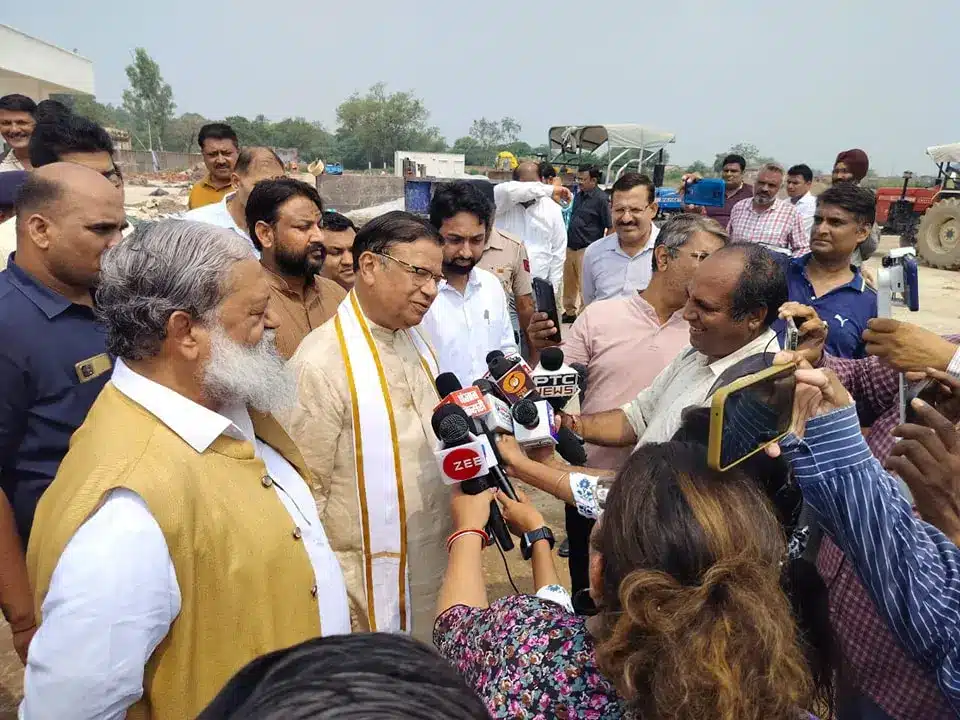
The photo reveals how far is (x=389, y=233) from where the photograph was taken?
88.7 inches

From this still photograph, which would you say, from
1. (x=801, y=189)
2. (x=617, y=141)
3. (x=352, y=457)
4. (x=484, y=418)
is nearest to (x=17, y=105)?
(x=352, y=457)

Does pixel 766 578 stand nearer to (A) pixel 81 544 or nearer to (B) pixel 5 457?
(A) pixel 81 544

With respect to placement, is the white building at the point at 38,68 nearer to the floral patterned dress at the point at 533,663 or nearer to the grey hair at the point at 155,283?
the grey hair at the point at 155,283

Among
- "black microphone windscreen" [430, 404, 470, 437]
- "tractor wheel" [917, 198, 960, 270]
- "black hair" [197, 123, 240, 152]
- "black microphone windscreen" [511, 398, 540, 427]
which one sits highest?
"black hair" [197, 123, 240, 152]

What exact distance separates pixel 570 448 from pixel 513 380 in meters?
0.41

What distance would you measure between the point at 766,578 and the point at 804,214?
6883 millimetres

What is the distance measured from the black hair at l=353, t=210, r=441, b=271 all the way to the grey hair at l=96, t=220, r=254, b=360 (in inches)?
33.4

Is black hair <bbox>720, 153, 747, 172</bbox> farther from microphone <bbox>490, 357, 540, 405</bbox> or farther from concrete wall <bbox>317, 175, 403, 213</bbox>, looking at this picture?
concrete wall <bbox>317, 175, 403, 213</bbox>

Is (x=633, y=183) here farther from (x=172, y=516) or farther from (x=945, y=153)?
(x=945, y=153)

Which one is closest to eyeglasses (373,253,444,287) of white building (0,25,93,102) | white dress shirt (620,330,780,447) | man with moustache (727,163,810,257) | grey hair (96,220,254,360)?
grey hair (96,220,254,360)

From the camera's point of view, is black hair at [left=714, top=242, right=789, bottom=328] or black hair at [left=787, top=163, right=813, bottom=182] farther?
black hair at [left=787, top=163, right=813, bottom=182]

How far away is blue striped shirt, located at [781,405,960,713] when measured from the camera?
1.16 m

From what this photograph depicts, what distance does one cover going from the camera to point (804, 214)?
269 inches

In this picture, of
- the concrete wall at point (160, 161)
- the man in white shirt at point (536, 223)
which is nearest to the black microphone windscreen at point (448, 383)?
the man in white shirt at point (536, 223)
